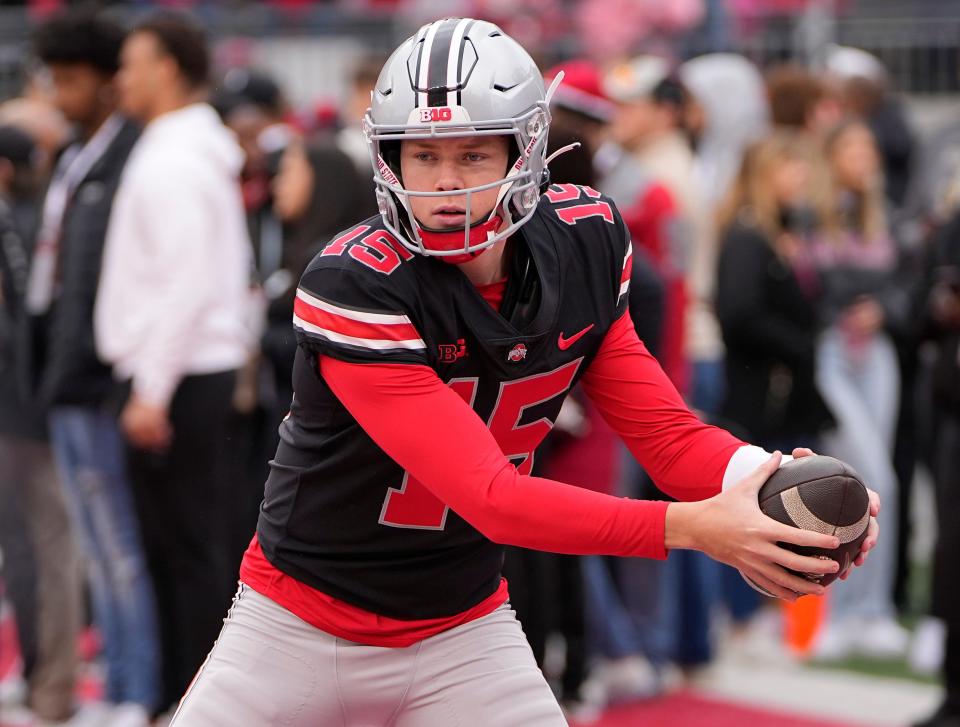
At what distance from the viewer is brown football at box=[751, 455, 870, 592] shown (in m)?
2.67

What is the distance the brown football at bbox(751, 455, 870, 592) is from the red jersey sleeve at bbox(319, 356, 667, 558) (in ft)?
0.63

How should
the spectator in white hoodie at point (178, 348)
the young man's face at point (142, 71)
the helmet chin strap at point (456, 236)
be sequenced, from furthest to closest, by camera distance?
the young man's face at point (142, 71)
the spectator in white hoodie at point (178, 348)
the helmet chin strap at point (456, 236)

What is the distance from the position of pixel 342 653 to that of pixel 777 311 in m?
3.87

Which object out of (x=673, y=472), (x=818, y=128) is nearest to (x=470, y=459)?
(x=673, y=472)

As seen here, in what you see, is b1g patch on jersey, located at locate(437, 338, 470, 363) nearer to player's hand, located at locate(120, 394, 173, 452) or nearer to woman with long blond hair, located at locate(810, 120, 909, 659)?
player's hand, located at locate(120, 394, 173, 452)

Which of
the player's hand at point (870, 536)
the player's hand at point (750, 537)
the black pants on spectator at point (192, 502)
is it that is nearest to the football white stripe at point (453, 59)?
the player's hand at point (750, 537)

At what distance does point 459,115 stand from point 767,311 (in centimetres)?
383

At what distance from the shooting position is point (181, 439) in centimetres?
530

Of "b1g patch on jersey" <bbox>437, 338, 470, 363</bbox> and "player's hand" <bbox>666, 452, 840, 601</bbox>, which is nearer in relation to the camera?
"player's hand" <bbox>666, 452, 840, 601</bbox>

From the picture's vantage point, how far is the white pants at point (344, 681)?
305 cm

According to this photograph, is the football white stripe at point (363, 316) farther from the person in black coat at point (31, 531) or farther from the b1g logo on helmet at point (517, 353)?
the person in black coat at point (31, 531)

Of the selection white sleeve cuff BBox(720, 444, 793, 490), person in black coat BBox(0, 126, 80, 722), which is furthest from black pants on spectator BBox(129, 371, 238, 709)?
white sleeve cuff BBox(720, 444, 793, 490)

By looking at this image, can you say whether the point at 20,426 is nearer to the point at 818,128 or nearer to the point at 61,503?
the point at 61,503

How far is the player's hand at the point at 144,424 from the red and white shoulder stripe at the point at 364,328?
2.38 meters
